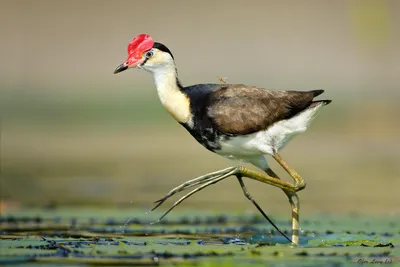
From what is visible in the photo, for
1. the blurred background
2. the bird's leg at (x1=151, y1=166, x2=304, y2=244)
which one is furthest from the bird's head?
the blurred background

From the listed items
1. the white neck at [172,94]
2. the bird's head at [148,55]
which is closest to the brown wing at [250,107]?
the white neck at [172,94]

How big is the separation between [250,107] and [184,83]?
59.7 feet

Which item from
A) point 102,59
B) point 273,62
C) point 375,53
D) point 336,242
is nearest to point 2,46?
point 102,59

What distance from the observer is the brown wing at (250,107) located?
11.0 meters

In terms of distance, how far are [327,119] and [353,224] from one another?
13614 mm

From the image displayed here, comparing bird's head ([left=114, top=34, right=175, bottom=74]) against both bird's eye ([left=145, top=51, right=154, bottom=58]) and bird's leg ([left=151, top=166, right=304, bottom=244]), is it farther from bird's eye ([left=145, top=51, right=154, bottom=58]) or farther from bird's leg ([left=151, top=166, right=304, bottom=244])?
bird's leg ([left=151, top=166, right=304, bottom=244])

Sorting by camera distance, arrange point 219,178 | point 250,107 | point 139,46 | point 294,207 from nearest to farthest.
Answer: point 219,178, point 250,107, point 139,46, point 294,207

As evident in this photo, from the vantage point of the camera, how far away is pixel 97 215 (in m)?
13.0

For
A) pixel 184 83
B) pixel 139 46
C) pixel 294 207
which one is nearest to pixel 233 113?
pixel 139 46

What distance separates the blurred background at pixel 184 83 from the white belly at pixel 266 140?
8.71ft

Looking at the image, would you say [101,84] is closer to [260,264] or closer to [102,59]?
[102,59]

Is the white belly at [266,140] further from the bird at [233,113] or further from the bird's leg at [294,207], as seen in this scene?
the bird's leg at [294,207]

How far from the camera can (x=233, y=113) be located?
36.2ft

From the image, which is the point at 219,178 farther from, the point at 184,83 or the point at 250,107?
the point at 184,83
